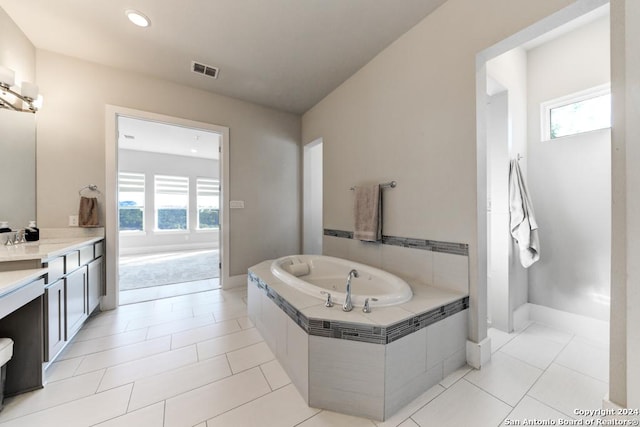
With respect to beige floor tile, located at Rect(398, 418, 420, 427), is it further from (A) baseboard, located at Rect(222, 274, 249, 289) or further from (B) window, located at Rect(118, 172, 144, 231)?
(B) window, located at Rect(118, 172, 144, 231)

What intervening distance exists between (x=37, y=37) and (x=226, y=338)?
3200 mm

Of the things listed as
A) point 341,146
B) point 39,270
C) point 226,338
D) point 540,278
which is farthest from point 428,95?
point 39,270

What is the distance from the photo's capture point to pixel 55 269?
1571 millimetres

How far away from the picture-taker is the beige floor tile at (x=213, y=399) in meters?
1.22

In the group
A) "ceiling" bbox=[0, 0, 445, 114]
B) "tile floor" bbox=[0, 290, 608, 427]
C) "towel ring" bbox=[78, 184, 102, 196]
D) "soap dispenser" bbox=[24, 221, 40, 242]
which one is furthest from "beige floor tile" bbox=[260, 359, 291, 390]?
"ceiling" bbox=[0, 0, 445, 114]

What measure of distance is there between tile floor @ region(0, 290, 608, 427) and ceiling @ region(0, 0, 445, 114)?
8.71ft

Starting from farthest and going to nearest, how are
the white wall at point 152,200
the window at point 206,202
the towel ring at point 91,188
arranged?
the window at point 206,202
the white wall at point 152,200
the towel ring at point 91,188

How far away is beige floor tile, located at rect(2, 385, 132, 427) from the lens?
118cm

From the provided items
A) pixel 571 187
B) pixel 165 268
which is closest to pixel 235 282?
pixel 165 268

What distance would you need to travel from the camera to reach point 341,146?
296 centimetres

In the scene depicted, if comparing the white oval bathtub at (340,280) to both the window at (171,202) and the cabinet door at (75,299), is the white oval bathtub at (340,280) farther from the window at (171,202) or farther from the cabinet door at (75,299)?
the window at (171,202)

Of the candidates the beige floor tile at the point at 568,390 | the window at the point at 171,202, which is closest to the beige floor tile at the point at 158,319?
the beige floor tile at the point at 568,390

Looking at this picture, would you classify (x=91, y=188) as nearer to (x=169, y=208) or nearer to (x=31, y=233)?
(x=31, y=233)

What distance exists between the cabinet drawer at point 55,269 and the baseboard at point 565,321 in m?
3.56
